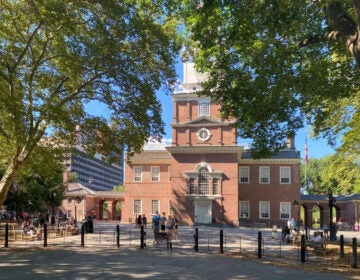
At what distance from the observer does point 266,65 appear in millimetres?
13938

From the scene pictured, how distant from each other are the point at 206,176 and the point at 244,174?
6178 mm

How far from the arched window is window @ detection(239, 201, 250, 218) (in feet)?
19.3

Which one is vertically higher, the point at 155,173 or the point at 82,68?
the point at 82,68

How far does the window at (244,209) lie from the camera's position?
50906mm

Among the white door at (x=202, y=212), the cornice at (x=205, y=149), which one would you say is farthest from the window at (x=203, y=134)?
the white door at (x=202, y=212)

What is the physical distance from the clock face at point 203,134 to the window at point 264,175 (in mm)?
8577

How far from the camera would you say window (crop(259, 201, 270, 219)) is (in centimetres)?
5034

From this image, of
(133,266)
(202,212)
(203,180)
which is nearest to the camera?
(133,266)

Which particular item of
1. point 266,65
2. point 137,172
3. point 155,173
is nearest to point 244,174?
point 155,173

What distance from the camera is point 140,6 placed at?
1847 centimetres

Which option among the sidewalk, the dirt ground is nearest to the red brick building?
the dirt ground

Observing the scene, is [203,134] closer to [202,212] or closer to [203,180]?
[203,180]

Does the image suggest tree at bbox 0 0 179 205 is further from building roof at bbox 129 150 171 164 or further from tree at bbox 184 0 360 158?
building roof at bbox 129 150 171 164

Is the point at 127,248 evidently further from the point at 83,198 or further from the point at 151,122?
the point at 83,198
